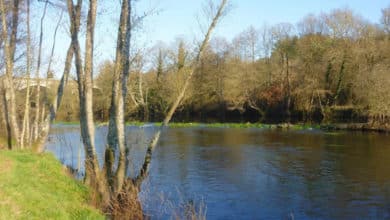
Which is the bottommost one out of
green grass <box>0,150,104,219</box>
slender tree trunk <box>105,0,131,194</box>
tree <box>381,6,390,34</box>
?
green grass <box>0,150,104,219</box>

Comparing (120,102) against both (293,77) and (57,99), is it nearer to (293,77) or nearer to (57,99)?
(57,99)

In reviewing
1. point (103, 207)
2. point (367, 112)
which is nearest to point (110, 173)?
point (103, 207)

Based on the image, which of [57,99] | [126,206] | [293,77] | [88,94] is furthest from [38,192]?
[293,77]

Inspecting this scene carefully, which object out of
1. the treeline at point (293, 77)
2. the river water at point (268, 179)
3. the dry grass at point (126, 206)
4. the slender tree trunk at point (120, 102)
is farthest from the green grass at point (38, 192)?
the treeline at point (293, 77)

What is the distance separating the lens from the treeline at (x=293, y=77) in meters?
47.1

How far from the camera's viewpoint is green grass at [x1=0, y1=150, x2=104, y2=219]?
294 inches

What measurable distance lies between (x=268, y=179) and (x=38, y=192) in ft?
35.9

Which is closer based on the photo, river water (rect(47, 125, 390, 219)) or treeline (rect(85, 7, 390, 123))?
river water (rect(47, 125, 390, 219))

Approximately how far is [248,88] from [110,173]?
51.2m

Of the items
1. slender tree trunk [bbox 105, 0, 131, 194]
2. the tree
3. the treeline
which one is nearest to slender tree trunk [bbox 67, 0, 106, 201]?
slender tree trunk [bbox 105, 0, 131, 194]

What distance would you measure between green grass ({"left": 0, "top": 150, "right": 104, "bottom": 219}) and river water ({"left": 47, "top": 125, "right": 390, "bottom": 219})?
1.89m

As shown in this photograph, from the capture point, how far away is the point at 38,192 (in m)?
8.87

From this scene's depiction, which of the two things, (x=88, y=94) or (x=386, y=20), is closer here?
(x=88, y=94)

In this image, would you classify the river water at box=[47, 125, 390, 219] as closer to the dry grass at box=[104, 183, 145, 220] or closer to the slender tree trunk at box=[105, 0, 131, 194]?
the slender tree trunk at box=[105, 0, 131, 194]
